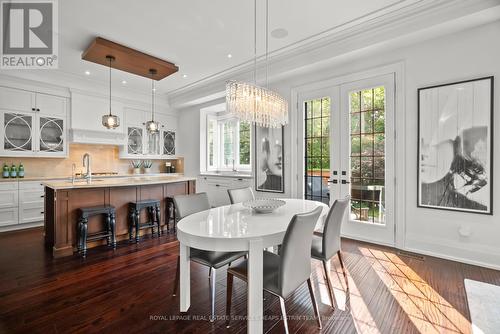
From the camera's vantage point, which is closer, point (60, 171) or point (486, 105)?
point (486, 105)

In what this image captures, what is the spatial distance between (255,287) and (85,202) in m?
2.93

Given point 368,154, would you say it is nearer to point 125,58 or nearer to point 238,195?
point 238,195

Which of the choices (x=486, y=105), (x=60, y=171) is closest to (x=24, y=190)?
(x=60, y=171)

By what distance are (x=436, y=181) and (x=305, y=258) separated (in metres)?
2.31

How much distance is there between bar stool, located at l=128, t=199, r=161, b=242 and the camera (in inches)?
146

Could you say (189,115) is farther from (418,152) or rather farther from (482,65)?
(482,65)

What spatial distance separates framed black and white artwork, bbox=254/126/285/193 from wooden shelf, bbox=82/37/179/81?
200 centimetres

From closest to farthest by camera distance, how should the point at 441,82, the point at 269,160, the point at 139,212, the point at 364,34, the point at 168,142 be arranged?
the point at 441,82
the point at 364,34
the point at 139,212
the point at 269,160
the point at 168,142

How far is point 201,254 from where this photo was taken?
2.03 metres

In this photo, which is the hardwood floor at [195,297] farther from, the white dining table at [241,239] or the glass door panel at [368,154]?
the glass door panel at [368,154]

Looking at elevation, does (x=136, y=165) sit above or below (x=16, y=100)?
below

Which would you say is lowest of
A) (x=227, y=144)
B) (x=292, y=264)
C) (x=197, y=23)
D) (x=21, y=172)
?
(x=292, y=264)

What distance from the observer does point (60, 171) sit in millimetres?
5160

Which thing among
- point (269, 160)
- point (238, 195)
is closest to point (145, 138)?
point (269, 160)
